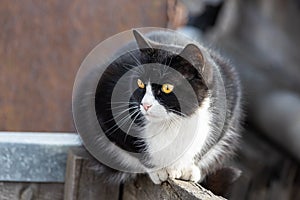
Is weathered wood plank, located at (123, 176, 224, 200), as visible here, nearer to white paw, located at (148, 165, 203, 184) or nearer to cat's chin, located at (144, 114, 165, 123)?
white paw, located at (148, 165, 203, 184)

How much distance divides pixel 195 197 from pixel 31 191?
0.68 meters

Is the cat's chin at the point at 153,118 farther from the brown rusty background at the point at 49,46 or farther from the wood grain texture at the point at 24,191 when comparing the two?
the brown rusty background at the point at 49,46

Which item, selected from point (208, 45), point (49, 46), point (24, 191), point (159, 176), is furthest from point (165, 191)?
point (49, 46)

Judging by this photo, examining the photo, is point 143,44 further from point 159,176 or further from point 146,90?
point 159,176

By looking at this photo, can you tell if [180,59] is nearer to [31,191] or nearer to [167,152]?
[167,152]

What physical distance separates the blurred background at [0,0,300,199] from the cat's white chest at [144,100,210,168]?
660 mm

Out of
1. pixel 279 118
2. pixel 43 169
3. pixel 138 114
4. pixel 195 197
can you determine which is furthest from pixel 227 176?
pixel 279 118

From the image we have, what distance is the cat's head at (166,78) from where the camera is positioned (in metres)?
1.91

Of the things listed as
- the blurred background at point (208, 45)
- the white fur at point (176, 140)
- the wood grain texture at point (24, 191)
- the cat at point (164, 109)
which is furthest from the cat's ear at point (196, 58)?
the blurred background at point (208, 45)

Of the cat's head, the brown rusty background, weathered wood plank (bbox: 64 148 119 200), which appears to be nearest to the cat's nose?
the cat's head

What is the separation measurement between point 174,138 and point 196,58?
0.84ft

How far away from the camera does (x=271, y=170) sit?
15.5 ft

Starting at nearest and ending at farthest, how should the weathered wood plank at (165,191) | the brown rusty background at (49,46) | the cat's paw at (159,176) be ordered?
the weathered wood plank at (165,191) → the cat's paw at (159,176) → the brown rusty background at (49,46)


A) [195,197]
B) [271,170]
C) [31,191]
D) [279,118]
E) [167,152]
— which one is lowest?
[271,170]
